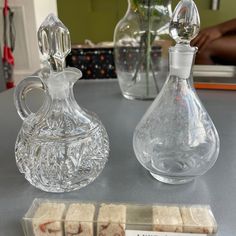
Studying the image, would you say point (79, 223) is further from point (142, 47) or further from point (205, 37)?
point (205, 37)

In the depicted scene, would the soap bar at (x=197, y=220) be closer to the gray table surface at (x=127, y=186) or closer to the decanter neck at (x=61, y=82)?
the gray table surface at (x=127, y=186)

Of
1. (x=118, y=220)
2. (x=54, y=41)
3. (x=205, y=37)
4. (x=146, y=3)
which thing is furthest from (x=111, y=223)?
(x=205, y=37)

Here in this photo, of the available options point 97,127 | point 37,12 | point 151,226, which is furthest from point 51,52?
point 37,12

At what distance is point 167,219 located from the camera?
1.09ft

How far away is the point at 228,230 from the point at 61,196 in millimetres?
214

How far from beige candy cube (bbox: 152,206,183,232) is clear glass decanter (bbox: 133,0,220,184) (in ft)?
0.30

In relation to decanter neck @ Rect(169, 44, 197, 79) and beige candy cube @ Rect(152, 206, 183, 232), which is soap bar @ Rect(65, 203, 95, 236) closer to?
beige candy cube @ Rect(152, 206, 183, 232)

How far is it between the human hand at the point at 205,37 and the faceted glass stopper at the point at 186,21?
0.55 m

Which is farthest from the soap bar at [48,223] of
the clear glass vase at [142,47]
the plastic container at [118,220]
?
the clear glass vase at [142,47]

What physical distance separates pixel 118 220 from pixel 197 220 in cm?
8

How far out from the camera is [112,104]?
81 cm

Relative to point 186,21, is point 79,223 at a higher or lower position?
lower

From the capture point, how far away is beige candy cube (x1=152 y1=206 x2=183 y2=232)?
32 centimetres

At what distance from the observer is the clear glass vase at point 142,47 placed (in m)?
0.76
